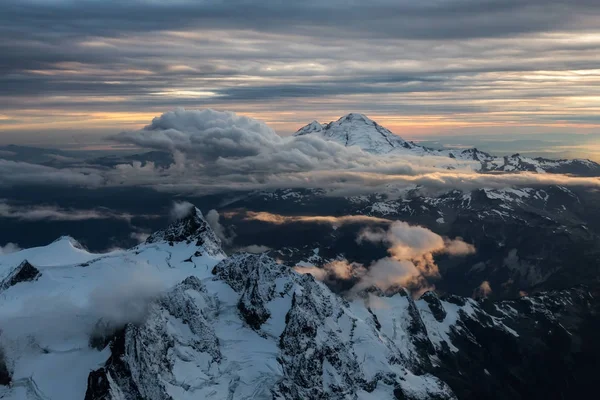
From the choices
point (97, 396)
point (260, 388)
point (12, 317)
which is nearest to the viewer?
point (97, 396)

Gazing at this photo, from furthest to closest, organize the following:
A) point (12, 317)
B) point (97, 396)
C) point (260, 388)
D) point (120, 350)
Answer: point (260, 388) < point (12, 317) < point (120, 350) < point (97, 396)

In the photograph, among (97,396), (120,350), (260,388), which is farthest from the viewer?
(260,388)

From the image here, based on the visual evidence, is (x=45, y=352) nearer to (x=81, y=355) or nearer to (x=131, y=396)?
(x=81, y=355)

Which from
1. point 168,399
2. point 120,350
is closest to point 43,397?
point 120,350

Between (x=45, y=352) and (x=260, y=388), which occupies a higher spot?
(x=45, y=352)

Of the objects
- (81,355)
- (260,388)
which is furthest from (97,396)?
(260,388)

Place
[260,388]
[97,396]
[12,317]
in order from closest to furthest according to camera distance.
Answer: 1. [97,396]
2. [12,317]
3. [260,388]

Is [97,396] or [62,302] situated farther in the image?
[62,302]

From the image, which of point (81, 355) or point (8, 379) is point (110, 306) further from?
point (8, 379)

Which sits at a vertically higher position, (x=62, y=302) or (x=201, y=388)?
(x=62, y=302)
